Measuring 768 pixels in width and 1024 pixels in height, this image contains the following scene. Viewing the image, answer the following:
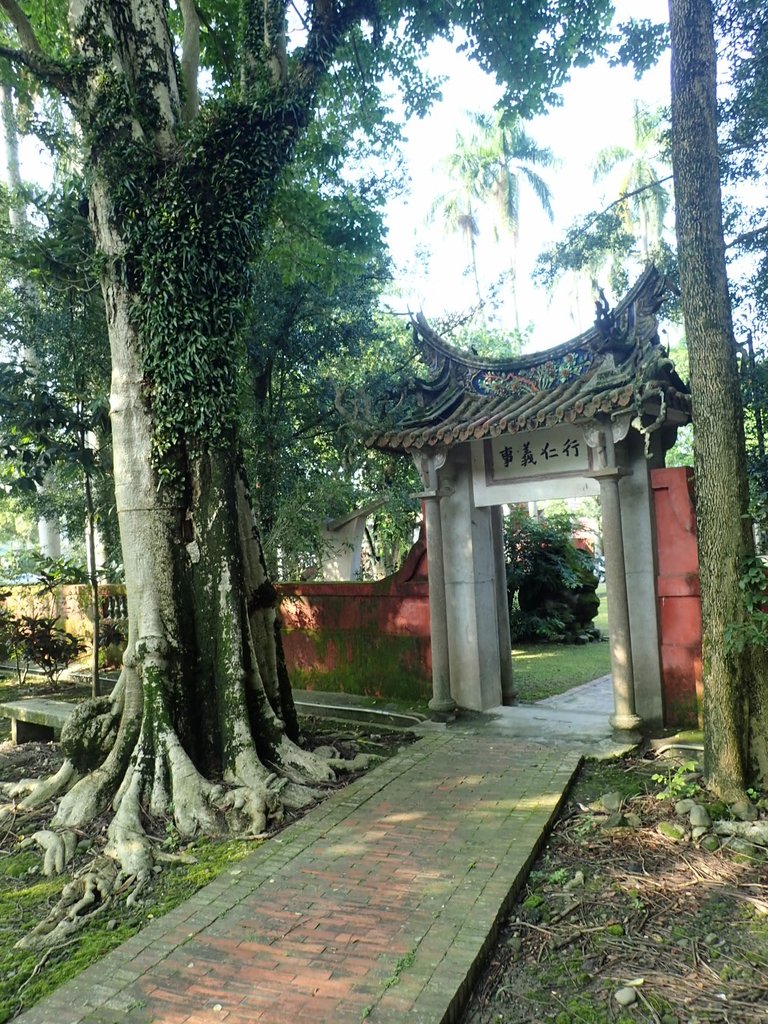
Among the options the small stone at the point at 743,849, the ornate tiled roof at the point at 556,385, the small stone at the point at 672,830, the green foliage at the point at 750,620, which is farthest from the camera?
the ornate tiled roof at the point at 556,385

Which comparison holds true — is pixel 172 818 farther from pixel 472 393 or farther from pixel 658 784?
pixel 472 393

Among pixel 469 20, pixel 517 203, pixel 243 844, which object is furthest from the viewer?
pixel 517 203

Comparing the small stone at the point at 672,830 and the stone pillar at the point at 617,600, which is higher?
the stone pillar at the point at 617,600

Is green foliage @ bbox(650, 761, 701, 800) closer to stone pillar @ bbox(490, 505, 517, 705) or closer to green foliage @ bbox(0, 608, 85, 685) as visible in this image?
stone pillar @ bbox(490, 505, 517, 705)

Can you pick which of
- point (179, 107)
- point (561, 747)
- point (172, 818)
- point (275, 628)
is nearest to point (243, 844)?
point (172, 818)

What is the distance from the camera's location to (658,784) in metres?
5.82

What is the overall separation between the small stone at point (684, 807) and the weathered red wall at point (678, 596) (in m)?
1.92

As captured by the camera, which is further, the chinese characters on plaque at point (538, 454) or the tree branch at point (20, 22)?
the chinese characters on plaque at point (538, 454)

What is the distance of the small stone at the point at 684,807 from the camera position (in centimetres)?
512

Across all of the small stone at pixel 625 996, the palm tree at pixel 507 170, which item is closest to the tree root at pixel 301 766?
the small stone at pixel 625 996

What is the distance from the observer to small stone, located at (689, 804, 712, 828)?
4.91 m

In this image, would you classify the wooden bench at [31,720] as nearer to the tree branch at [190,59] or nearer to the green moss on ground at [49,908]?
the green moss on ground at [49,908]

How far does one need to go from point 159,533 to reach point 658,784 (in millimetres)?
4663

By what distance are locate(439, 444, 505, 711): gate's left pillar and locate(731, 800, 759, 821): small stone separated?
3.62 meters
